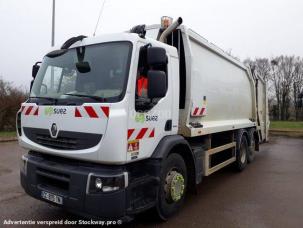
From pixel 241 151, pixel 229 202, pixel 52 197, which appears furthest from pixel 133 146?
pixel 241 151

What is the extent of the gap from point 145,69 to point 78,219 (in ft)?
7.53

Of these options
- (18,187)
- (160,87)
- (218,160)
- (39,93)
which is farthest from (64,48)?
(218,160)

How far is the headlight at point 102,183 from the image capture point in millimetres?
3521

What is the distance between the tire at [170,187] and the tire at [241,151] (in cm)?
331

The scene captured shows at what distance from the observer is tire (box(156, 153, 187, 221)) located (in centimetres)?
422

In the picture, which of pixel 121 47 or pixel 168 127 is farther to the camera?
pixel 168 127

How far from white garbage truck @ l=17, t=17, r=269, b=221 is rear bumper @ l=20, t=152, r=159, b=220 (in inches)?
0.5

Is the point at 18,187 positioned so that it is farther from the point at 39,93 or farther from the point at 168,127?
the point at 168,127

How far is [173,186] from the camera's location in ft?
14.5

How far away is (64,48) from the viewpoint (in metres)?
4.36

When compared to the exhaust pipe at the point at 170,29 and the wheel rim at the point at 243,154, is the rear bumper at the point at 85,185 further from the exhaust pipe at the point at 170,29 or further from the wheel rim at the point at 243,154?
the wheel rim at the point at 243,154

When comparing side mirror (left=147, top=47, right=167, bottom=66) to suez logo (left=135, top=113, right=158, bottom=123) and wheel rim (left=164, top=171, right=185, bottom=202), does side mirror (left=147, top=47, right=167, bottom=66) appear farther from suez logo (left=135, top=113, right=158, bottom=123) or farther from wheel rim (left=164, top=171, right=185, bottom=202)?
wheel rim (left=164, top=171, right=185, bottom=202)

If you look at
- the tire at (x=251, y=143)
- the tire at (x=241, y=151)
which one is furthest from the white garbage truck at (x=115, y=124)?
the tire at (x=251, y=143)


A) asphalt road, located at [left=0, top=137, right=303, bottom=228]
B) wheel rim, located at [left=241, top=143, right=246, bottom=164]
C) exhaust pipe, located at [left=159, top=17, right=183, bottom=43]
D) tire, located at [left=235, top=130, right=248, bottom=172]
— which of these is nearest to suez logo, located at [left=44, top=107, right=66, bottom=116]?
asphalt road, located at [left=0, top=137, right=303, bottom=228]
